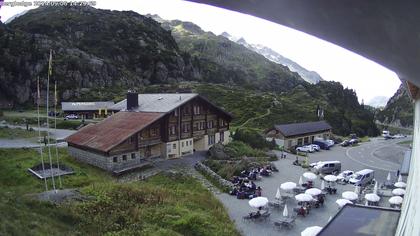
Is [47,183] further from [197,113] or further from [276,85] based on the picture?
[276,85]

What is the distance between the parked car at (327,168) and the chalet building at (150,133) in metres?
12.8

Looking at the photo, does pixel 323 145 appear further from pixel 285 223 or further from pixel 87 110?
pixel 87 110

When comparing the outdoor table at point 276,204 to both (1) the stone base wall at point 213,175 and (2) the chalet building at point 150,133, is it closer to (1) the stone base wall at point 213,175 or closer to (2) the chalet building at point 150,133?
(1) the stone base wall at point 213,175

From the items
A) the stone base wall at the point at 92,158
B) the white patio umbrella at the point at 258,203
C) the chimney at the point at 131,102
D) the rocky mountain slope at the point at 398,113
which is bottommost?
the rocky mountain slope at the point at 398,113

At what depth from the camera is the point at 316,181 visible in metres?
34.1

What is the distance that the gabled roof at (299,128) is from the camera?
5525 centimetres

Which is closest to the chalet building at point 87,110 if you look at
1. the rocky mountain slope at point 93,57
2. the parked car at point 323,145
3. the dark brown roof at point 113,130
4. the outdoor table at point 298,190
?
the rocky mountain slope at point 93,57

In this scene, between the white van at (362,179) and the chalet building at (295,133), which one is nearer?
the white van at (362,179)

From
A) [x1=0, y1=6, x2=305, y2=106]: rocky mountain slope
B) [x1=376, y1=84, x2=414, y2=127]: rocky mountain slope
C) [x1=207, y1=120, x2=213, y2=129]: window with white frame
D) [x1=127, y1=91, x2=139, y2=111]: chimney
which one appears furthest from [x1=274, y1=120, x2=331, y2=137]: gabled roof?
[x1=376, y1=84, x2=414, y2=127]: rocky mountain slope

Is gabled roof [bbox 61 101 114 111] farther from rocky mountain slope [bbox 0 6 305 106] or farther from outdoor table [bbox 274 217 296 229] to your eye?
outdoor table [bbox 274 217 296 229]

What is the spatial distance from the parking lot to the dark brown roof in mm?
11041

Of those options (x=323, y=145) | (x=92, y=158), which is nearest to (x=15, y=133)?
(x=92, y=158)

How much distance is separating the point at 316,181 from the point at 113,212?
20862mm

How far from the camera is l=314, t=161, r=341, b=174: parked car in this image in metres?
36.9
